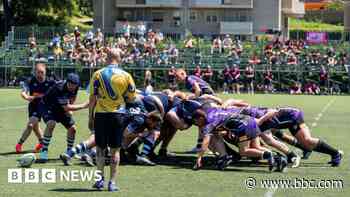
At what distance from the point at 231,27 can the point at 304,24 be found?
2422 cm

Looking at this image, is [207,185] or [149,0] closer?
[207,185]

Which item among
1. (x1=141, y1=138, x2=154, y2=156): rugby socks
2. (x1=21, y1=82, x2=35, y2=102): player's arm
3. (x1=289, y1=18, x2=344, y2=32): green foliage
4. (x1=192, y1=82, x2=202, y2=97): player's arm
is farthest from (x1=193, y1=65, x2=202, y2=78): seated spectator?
(x1=289, y1=18, x2=344, y2=32): green foliage

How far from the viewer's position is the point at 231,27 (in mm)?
67812

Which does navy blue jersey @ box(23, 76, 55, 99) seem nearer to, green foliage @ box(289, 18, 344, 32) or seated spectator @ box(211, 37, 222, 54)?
seated spectator @ box(211, 37, 222, 54)

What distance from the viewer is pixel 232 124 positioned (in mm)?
13375

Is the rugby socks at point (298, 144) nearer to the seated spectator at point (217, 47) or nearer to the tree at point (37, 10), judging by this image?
the seated spectator at point (217, 47)

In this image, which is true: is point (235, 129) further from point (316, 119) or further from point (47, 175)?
point (316, 119)

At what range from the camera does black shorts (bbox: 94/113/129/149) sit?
11008 millimetres

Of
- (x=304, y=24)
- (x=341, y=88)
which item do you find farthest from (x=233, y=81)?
(x=304, y=24)

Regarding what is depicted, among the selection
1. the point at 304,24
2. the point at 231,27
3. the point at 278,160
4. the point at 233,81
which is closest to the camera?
the point at 278,160

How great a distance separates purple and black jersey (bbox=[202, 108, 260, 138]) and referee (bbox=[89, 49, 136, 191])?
8.46ft

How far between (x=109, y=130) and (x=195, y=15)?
58.7 meters

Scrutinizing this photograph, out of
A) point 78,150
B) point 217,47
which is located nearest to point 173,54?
point 217,47

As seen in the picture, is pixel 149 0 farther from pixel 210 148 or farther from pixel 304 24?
pixel 210 148
